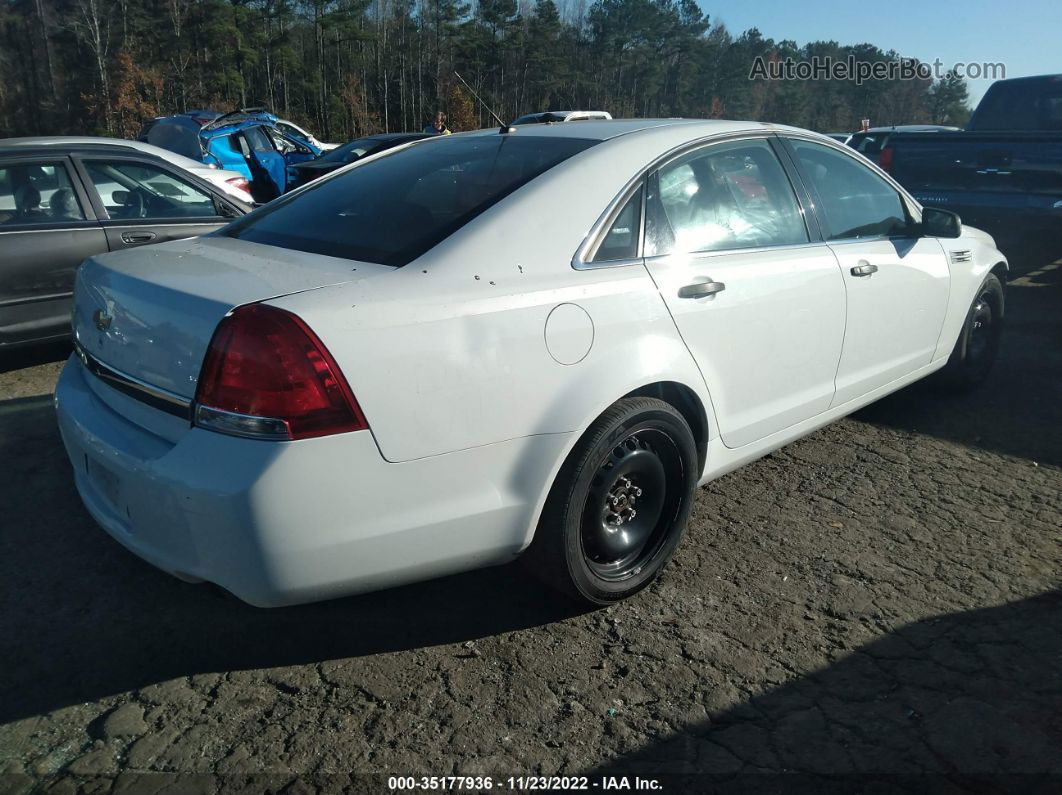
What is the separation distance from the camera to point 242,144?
14.6m

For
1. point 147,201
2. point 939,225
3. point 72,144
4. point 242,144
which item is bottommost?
point 242,144

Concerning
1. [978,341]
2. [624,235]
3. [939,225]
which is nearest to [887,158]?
[978,341]

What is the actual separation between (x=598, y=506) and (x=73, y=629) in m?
1.74

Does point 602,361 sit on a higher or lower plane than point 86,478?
higher

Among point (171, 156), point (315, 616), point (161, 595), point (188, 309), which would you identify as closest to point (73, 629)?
point (161, 595)

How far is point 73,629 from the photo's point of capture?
278 centimetres

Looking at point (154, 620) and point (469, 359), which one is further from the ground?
point (469, 359)

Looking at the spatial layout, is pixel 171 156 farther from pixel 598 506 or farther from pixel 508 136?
pixel 598 506

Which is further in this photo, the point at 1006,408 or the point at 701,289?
the point at 1006,408

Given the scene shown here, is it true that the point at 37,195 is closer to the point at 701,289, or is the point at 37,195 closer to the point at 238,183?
the point at 238,183

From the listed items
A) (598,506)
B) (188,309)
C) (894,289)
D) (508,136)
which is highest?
(508,136)

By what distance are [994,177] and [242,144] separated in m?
11.5

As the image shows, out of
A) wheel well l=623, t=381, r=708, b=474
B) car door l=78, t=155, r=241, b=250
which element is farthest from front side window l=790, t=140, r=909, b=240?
Answer: car door l=78, t=155, r=241, b=250

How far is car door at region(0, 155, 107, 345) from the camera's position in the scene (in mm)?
5152
